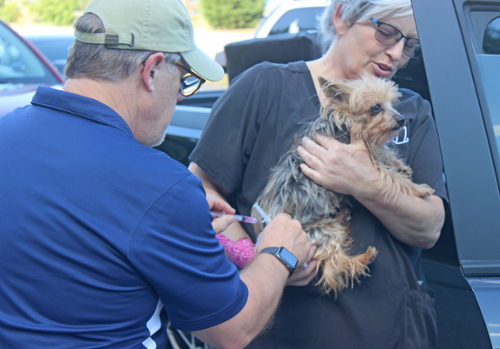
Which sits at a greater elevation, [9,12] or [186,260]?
[9,12]

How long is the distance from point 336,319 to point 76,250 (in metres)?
1.09

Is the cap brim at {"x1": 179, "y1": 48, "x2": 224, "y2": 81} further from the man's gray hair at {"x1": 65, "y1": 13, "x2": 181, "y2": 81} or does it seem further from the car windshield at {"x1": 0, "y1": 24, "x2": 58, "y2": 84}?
the car windshield at {"x1": 0, "y1": 24, "x2": 58, "y2": 84}

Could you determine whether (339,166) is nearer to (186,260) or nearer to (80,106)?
(186,260)

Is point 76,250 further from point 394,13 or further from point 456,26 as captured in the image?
point 394,13

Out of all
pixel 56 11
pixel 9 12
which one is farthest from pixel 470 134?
pixel 9 12

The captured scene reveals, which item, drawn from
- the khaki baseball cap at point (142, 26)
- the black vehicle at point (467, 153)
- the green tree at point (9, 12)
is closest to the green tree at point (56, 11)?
the green tree at point (9, 12)

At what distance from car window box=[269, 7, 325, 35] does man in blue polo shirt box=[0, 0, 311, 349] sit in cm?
487

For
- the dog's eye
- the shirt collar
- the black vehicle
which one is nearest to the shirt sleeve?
the shirt collar

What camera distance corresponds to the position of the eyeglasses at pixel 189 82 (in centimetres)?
170

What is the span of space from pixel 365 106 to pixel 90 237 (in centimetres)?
162

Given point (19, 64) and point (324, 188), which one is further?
point (19, 64)

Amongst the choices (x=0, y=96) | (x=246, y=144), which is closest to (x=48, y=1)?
(x=0, y=96)

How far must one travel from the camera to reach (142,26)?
4.83ft

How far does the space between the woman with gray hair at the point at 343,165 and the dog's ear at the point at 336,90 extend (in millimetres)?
43
